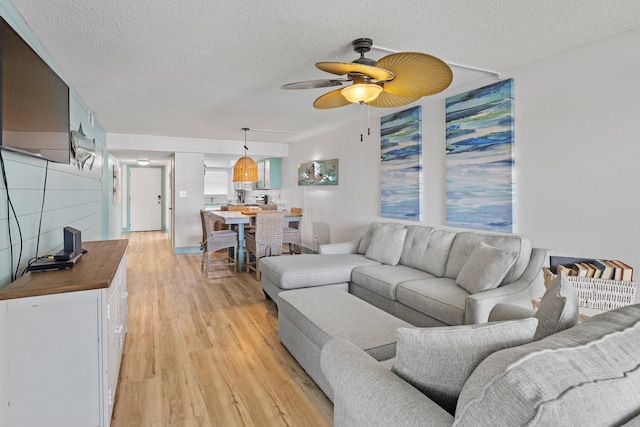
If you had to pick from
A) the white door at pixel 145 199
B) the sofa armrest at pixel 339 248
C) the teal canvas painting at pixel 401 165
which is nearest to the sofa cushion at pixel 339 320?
the sofa armrest at pixel 339 248

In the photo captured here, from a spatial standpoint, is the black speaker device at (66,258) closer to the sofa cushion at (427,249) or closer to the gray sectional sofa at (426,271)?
the gray sectional sofa at (426,271)

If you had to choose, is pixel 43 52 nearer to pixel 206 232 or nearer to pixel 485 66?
pixel 206 232

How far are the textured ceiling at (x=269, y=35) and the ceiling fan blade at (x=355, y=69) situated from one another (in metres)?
0.37

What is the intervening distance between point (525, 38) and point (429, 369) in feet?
8.10

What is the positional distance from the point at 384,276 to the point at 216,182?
8.60 meters

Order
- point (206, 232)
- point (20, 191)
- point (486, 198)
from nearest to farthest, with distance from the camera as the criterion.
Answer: point (20, 191) → point (486, 198) → point (206, 232)

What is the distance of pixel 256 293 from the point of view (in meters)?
4.19

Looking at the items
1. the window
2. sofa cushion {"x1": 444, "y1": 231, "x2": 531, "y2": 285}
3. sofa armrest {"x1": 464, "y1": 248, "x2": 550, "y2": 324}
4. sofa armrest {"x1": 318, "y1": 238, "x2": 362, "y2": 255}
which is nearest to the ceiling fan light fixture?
sofa armrest {"x1": 464, "y1": 248, "x2": 550, "y2": 324}

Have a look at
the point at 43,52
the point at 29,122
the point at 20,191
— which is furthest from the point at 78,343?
the point at 43,52

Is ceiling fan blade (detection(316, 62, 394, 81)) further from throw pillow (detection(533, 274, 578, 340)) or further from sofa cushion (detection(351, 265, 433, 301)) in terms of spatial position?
sofa cushion (detection(351, 265, 433, 301))

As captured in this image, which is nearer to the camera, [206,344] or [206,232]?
[206,344]

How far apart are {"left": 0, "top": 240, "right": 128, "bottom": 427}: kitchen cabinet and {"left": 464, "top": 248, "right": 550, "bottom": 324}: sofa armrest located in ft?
7.29

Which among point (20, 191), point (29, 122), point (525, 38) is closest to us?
point (29, 122)

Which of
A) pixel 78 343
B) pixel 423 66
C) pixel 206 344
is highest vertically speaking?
pixel 423 66
